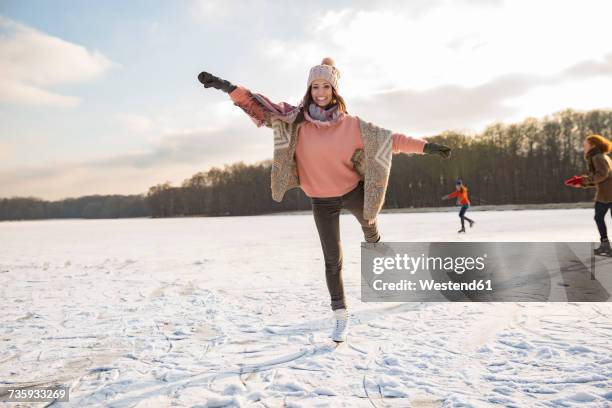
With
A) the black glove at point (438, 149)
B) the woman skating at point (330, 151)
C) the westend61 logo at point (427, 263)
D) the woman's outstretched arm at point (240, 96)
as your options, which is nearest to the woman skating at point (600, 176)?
the westend61 logo at point (427, 263)

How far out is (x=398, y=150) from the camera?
3043 millimetres

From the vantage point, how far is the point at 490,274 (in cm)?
513

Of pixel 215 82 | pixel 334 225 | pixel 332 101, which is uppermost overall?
pixel 215 82

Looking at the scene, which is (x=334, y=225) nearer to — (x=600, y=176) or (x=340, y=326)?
(x=340, y=326)

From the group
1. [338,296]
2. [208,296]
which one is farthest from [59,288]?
[338,296]

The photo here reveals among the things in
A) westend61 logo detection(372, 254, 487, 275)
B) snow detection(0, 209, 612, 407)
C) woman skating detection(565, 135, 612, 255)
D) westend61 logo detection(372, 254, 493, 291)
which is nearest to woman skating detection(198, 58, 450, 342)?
snow detection(0, 209, 612, 407)

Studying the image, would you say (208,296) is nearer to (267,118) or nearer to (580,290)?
(267,118)

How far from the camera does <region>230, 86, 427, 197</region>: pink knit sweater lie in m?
2.91

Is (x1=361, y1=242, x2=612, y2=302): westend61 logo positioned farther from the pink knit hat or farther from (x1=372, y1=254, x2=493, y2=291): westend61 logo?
the pink knit hat

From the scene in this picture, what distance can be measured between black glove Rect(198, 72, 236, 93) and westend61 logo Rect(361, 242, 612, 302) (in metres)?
1.70

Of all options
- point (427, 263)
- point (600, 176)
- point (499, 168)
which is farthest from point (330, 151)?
point (499, 168)

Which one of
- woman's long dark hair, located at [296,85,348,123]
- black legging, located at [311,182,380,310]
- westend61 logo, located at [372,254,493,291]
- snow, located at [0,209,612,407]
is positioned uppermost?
woman's long dark hair, located at [296,85,348,123]

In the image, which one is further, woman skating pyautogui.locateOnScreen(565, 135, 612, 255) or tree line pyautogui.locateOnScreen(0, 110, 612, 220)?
tree line pyautogui.locateOnScreen(0, 110, 612, 220)

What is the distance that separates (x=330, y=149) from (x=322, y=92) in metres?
0.42
